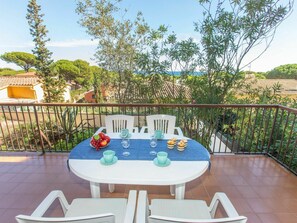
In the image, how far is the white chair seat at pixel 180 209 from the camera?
1.19 m

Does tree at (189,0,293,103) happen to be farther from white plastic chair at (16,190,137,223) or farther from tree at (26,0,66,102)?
tree at (26,0,66,102)

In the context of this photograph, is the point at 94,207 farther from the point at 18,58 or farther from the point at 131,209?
the point at 18,58

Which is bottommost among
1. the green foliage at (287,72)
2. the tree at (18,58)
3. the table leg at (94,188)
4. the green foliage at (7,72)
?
the table leg at (94,188)

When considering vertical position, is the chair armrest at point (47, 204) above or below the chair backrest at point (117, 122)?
below

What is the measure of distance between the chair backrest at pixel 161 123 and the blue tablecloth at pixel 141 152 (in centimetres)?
53

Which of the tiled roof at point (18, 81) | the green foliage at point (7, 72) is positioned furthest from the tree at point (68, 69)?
the green foliage at point (7, 72)

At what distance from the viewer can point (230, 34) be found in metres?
2.97

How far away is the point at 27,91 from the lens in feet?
58.6

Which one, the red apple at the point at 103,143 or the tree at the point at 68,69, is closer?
the red apple at the point at 103,143

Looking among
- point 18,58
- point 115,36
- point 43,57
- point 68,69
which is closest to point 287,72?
point 115,36

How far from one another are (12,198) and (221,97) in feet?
11.6

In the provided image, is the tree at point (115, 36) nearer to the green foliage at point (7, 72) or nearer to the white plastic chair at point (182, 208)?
the white plastic chair at point (182, 208)

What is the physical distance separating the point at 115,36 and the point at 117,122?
355 centimetres

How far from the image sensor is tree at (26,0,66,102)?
1078cm
